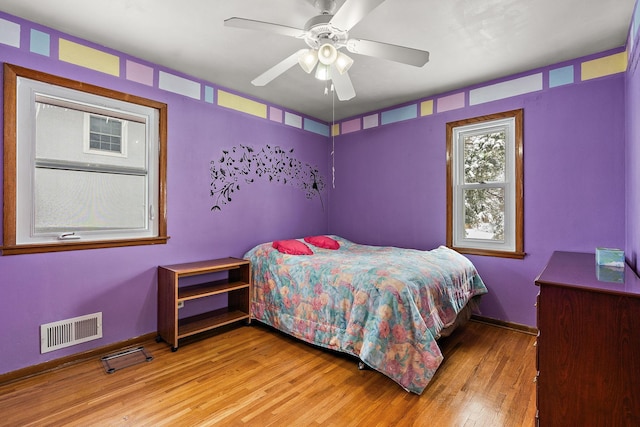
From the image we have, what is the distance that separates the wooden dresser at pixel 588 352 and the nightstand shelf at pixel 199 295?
2.50 meters

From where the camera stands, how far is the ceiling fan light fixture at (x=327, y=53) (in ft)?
6.34

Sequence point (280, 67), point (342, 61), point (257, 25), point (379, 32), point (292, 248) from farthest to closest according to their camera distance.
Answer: point (292, 248)
point (379, 32)
point (280, 67)
point (342, 61)
point (257, 25)

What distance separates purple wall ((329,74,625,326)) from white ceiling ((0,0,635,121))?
0.42 meters

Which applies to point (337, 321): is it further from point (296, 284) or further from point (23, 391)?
point (23, 391)

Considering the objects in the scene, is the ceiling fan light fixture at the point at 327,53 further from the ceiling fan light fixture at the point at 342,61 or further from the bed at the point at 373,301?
the bed at the point at 373,301

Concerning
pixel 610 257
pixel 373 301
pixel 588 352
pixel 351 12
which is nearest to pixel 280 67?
pixel 351 12

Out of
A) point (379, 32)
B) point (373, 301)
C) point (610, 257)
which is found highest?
point (379, 32)

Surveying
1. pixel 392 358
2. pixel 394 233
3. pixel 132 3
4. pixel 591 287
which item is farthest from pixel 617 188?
pixel 132 3

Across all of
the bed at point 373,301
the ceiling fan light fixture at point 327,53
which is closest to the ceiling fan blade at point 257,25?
the ceiling fan light fixture at point 327,53

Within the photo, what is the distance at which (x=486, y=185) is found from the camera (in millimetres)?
3334

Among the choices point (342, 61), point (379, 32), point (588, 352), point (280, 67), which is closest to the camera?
point (588, 352)

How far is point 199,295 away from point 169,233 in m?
0.70

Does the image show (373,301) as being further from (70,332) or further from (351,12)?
(70,332)

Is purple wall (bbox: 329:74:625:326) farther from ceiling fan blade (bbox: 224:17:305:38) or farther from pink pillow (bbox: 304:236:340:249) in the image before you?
ceiling fan blade (bbox: 224:17:305:38)
